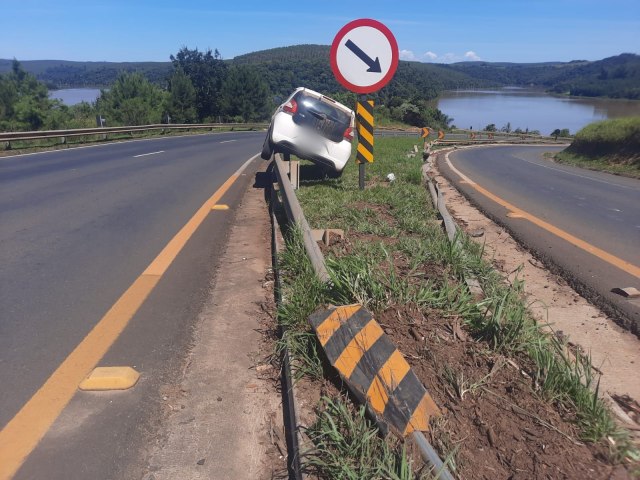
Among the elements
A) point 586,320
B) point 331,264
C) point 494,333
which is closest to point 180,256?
point 331,264

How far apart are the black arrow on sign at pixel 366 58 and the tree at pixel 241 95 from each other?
73.1 m

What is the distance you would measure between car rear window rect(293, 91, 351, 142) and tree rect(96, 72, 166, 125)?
2709 inches

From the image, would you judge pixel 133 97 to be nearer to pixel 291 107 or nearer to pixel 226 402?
pixel 291 107

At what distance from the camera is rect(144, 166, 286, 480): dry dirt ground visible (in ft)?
7.38

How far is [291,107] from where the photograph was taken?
870 centimetres

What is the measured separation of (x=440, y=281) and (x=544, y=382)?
1387 mm

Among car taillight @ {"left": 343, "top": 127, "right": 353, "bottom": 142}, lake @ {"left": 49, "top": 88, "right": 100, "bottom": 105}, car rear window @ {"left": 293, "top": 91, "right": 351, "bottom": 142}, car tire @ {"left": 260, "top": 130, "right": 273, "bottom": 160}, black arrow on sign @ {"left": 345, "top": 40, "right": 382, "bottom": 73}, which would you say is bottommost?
car tire @ {"left": 260, "top": 130, "right": 273, "bottom": 160}

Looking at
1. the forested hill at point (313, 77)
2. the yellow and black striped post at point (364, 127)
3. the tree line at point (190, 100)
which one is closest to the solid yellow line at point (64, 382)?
the yellow and black striped post at point (364, 127)

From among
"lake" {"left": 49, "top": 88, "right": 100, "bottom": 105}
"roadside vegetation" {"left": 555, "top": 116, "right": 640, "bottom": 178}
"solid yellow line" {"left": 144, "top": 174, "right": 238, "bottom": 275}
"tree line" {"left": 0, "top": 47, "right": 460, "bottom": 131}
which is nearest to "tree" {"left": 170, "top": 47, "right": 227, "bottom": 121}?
"tree line" {"left": 0, "top": 47, "right": 460, "bottom": 131}

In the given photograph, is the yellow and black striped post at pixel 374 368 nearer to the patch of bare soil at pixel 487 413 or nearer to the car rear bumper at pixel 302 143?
the patch of bare soil at pixel 487 413

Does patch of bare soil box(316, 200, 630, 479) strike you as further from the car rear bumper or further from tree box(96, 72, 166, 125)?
tree box(96, 72, 166, 125)

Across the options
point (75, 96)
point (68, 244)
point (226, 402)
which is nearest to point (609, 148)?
point (68, 244)

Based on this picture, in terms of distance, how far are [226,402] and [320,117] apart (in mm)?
6717

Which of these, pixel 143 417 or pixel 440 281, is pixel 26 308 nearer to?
pixel 143 417
